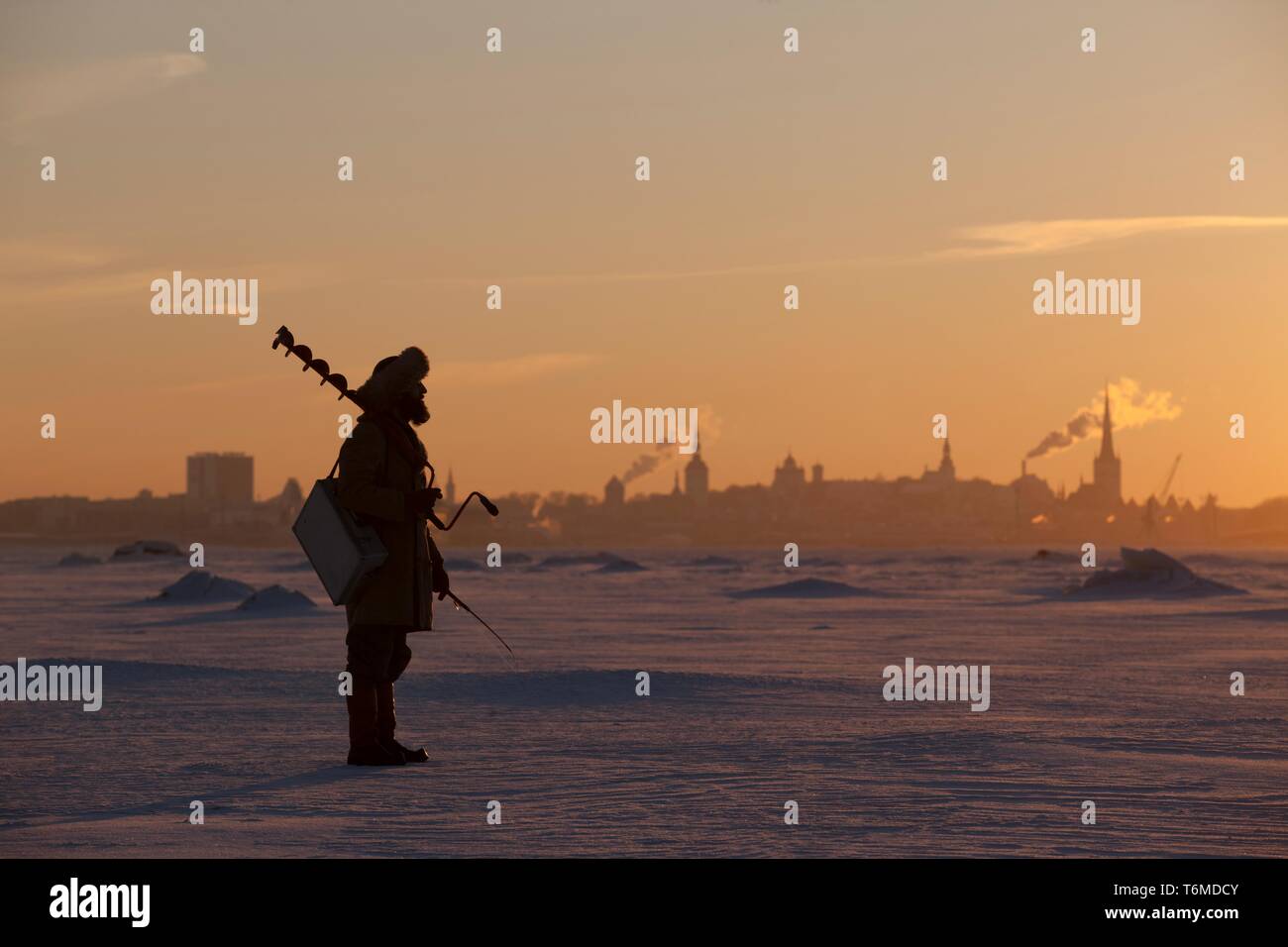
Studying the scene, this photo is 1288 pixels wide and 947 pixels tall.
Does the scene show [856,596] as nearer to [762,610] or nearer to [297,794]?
[762,610]

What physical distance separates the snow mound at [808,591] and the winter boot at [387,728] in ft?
91.4

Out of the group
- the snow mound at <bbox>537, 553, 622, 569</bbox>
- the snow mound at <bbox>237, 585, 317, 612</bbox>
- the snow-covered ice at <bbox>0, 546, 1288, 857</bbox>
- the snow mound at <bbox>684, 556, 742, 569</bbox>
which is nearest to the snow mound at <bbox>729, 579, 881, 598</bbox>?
the snow mound at <bbox>237, 585, 317, 612</bbox>

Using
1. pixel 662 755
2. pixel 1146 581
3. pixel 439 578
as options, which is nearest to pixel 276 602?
pixel 439 578

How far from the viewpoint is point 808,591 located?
37.1m

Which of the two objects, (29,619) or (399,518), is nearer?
(399,518)

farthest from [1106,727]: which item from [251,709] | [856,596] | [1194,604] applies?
[856,596]

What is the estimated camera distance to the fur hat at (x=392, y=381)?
768cm

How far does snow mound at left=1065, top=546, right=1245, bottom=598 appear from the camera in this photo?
112 ft

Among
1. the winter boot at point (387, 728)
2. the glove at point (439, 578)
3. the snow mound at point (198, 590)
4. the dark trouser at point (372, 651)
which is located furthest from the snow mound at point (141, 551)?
the dark trouser at point (372, 651)

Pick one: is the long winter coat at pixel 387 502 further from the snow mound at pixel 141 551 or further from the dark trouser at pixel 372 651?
the snow mound at pixel 141 551

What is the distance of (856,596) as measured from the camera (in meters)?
35.8

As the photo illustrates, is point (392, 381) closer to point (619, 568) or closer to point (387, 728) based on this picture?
point (387, 728)

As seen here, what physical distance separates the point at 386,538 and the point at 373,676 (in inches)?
26.9

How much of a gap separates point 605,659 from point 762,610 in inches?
519
